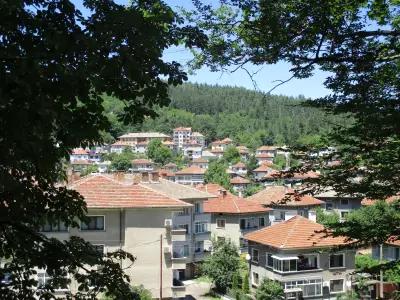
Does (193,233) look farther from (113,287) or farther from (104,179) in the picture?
(113,287)

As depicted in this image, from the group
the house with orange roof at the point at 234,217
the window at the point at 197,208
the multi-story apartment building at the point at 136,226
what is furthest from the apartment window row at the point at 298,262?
the house with orange roof at the point at 234,217

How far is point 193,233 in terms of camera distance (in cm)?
4131

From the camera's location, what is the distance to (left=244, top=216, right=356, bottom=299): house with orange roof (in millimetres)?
30141

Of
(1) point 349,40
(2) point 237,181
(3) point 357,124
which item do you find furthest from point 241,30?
(2) point 237,181

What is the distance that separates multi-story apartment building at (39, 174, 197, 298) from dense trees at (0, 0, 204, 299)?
1826 cm

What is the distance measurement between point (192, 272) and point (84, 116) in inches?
1472

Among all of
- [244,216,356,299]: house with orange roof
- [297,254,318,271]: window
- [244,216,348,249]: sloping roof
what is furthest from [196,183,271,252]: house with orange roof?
[297,254,318,271]: window

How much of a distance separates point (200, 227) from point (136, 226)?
60.8 feet

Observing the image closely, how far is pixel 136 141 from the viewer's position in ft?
521

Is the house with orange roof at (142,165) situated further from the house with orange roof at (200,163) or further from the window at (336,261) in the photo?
the window at (336,261)

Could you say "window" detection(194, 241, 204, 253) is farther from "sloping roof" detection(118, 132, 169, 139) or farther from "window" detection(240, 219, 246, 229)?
"sloping roof" detection(118, 132, 169, 139)

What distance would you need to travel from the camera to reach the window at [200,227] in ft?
136

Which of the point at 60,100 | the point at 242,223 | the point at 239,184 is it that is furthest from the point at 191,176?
the point at 60,100

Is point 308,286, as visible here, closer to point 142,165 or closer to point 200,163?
point 142,165
